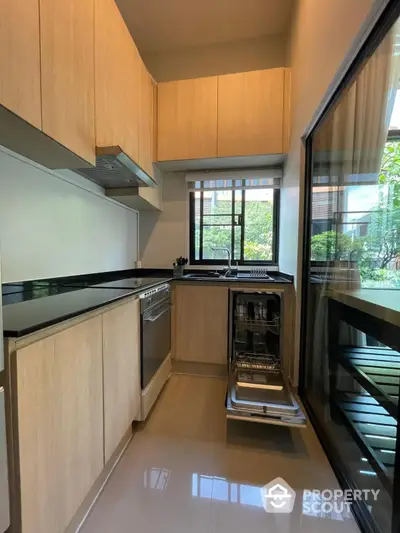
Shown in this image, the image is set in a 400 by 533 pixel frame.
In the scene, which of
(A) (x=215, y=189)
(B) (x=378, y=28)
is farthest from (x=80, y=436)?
(A) (x=215, y=189)

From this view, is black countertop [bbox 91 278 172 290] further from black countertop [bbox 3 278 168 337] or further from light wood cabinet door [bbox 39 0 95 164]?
light wood cabinet door [bbox 39 0 95 164]

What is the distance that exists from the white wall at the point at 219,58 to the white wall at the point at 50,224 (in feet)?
5.33

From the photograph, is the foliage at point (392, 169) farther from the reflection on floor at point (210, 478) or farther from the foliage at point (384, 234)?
the reflection on floor at point (210, 478)

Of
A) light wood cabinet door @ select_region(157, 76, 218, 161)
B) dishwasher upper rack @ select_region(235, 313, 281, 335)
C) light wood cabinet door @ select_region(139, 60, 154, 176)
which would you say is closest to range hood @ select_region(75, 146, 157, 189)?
light wood cabinet door @ select_region(139, 60, 154, 176)

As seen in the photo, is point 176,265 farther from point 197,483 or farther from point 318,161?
point 197,483

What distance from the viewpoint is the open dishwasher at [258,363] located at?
1606 mm

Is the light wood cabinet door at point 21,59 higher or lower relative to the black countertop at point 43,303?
higher

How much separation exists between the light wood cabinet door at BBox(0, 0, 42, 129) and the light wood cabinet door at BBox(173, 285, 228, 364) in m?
1.70

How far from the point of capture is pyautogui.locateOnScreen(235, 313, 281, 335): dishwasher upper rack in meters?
2.32

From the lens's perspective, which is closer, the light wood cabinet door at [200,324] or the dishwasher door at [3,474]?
the dishwasher door at [3,474]

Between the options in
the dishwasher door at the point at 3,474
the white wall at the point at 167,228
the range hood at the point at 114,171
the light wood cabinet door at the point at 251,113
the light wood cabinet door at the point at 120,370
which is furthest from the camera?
the white wall at the point at 167,228

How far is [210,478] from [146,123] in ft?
8.57

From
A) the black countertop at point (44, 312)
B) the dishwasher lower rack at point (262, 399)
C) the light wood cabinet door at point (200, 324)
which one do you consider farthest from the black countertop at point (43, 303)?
the dishwasher lower rack at point (262, 399)

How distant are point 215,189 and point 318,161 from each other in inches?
48.8
